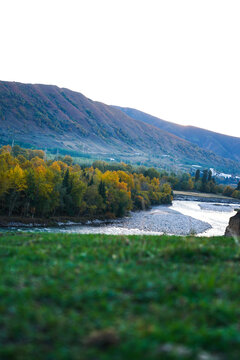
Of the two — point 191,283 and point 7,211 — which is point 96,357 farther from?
point 7,211

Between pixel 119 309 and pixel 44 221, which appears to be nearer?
pixel 119 309

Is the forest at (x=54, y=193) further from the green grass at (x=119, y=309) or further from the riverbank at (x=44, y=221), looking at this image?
the green grass at (x=119, y=309)

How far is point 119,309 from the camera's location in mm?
6852

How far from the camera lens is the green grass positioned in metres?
5.47

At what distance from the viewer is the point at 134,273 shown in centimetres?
922

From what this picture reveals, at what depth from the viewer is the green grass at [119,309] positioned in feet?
18.0

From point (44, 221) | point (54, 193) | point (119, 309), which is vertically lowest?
point (44, 221)

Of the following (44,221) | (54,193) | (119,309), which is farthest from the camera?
(54,193)

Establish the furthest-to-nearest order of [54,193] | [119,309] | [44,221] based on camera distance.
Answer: [54,193]
[44,221]
[119,309]

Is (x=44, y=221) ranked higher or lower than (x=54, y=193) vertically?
lower

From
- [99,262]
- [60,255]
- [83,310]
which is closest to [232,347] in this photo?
[83,310]

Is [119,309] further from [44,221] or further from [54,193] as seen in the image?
[54,193]

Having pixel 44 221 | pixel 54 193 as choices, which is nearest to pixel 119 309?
pixel 44 221

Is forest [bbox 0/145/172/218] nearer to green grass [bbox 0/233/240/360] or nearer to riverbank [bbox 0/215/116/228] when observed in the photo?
riverbank [bbox 0/215/116/228]
